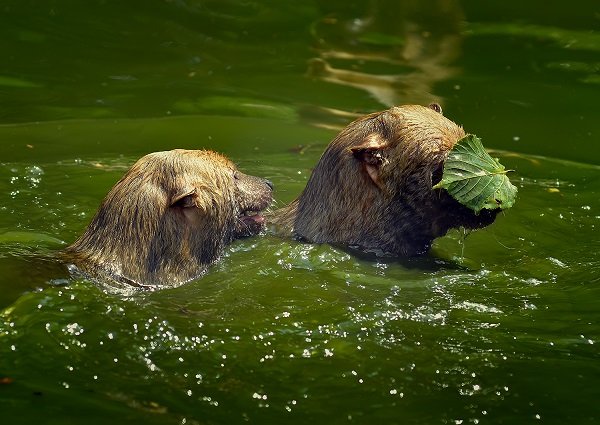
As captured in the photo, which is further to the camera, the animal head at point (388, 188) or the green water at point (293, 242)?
the animal head at point (388, 188)

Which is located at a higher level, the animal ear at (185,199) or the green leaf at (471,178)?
the green leaf at (471,178)

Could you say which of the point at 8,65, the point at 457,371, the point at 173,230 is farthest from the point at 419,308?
the point at 8,65

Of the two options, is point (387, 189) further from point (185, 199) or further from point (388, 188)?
point (185, 199)

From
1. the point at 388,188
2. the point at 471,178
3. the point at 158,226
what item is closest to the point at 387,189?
the point at 388,188

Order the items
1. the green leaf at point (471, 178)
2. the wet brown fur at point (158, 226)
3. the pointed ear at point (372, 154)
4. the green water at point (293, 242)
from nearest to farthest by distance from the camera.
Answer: the green water at point (293, 242) → the wet brown fur at point (158, 226) → the green leaf at point (471, 178) → the pointed ear at point (372, 154)

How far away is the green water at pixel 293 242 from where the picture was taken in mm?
5789

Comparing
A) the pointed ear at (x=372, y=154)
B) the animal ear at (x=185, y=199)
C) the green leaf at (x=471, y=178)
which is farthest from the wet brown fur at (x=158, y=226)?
the green leaf at (x=471, y=178)

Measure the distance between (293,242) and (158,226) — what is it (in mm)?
1134

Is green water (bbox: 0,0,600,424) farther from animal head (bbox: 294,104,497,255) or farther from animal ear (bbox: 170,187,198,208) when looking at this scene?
animal ear (bbox: 170,187,198,208)

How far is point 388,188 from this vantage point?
793 cm

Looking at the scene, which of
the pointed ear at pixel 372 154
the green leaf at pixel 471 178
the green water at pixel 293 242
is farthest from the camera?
the pointed ear at pixel 372 154

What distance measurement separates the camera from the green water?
5789mm

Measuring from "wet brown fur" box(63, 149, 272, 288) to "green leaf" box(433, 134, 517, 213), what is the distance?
1.53 metres

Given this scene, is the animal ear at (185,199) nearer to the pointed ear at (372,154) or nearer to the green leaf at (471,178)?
the pointed ear at (372,154)
